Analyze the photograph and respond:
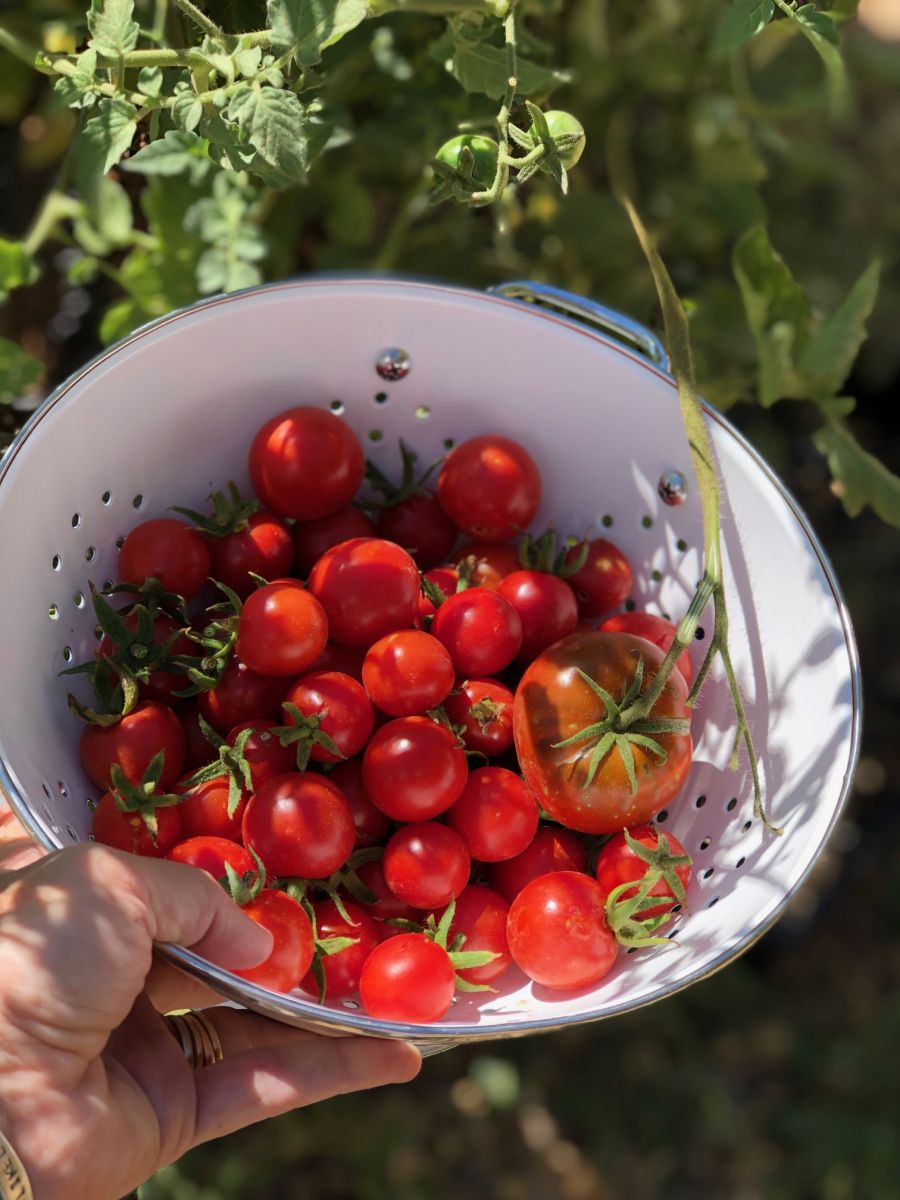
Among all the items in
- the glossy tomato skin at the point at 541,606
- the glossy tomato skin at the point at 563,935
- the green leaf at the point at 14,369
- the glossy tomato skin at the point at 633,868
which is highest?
the green leaf at the point at 14,369

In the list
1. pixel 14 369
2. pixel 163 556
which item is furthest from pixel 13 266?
pixel 163 556

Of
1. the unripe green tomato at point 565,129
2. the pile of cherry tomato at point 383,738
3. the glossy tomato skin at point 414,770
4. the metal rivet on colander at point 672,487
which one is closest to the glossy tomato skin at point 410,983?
the pile of cherry tomato at point 383,738

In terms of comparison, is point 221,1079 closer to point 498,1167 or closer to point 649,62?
point 498,1167

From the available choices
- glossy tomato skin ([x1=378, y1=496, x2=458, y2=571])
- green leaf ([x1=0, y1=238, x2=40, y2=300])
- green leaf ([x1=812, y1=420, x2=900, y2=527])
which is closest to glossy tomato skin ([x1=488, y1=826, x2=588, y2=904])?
glossy tomato skin ([x1=378, y1=496, x2=458, y2=571])

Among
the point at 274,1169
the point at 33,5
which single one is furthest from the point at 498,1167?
the point at 33,5

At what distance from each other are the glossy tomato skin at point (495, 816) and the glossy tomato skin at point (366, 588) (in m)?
0.16

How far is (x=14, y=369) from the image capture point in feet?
3.60

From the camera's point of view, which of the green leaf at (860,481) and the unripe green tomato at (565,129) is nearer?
the unripe green tomato at (565,129)

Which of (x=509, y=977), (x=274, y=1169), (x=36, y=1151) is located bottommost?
(x=274, y=1169)

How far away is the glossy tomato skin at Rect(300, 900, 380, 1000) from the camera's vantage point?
0.90 meters

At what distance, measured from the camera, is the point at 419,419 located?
44.9 inches

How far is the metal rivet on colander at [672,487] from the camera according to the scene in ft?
3.50

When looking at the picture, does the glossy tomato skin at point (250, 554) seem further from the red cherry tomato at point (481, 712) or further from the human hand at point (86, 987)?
the human hand at point (86, 987)

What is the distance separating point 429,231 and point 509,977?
35.3 inches
